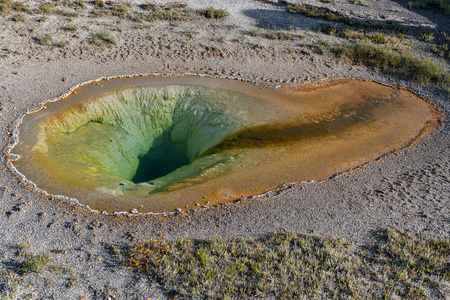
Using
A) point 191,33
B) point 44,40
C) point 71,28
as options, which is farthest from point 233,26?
point 44,40

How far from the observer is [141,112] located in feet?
36.3

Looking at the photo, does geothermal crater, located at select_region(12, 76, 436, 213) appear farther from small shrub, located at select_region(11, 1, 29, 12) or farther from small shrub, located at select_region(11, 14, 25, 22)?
small shrub, located at select_region(11, 1, 29, 12)

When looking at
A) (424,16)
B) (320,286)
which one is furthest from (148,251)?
(424,16)

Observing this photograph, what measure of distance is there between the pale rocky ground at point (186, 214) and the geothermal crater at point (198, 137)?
1.63 ft

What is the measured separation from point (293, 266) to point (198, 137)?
514cm

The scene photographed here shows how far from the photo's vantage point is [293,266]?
5879 millimetres

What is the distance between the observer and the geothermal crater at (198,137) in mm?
7895

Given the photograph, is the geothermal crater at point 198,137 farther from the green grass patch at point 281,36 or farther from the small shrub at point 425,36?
the small shrub at point 425,36

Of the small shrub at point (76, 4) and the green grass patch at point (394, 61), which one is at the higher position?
the small shrub at point (76, 4)

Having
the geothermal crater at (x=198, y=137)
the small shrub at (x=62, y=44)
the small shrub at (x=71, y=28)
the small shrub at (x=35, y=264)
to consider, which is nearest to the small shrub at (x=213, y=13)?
the small shrub at (x=71, y=28)

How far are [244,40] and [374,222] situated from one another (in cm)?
964

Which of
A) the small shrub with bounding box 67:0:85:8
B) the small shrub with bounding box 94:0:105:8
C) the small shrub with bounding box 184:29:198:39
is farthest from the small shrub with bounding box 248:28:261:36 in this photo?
the small shrub with bounding box 67:0:85:8

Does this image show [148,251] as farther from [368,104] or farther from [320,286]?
[368,104]

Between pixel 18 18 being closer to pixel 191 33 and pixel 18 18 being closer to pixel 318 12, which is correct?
pixel 191 33
